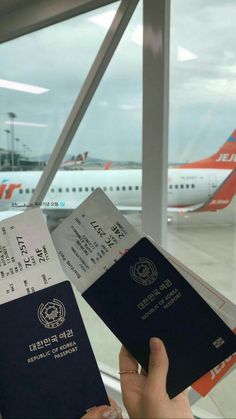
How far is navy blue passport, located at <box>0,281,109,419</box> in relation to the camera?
0.70m

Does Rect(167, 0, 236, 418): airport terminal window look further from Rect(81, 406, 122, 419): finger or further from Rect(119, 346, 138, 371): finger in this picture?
Rect(81, 406, 122, 419): finger

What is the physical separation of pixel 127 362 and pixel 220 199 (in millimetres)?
1431

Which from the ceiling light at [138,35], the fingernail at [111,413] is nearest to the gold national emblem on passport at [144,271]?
the fingernail at [111,413]

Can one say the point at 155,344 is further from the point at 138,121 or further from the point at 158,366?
the point at 138,121

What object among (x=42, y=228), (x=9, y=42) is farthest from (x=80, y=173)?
(x=42, y=228)

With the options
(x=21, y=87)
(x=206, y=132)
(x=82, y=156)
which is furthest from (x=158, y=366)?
(x=21, y=87)

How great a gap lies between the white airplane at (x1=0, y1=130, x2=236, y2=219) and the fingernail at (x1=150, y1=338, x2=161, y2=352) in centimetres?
97

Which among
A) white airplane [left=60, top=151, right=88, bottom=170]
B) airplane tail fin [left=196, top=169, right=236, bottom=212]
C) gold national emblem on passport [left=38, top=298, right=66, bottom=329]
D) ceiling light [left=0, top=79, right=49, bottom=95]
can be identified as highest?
ceiling light [left=0, top=79, right=49, bottom=95]

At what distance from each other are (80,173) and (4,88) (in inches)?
48.7

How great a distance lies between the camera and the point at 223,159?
1.91 metres

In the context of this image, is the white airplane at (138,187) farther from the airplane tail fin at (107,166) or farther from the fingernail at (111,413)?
the fingernail at (111,413)

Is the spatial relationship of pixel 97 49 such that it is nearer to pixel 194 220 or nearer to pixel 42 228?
pixel 194 220

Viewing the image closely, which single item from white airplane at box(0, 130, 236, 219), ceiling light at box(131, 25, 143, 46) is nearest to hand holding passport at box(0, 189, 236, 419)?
white airplane at box(0, 130, 236, 219)

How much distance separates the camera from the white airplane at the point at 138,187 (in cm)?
192
